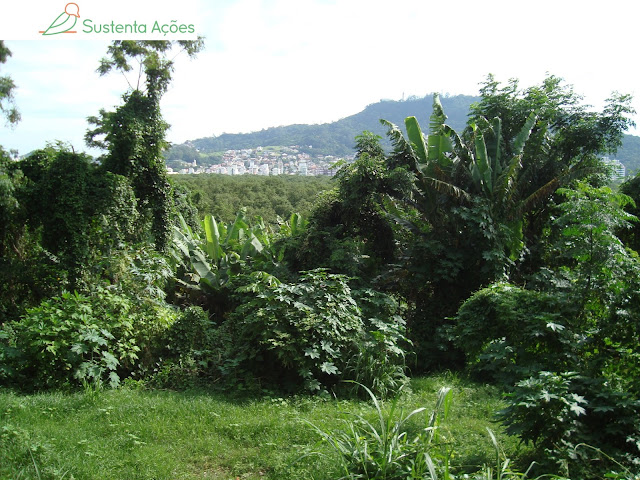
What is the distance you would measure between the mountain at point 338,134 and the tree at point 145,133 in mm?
18517

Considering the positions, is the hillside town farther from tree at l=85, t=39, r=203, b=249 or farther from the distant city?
tree at l=85, t=39, r=203, b=249

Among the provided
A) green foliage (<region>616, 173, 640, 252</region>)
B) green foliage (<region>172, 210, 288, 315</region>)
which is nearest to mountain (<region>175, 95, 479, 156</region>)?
green foliage (<region>616, 173, 640, 252</region>)

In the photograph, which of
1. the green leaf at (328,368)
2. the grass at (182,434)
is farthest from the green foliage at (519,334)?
the green leaf at (328,368)

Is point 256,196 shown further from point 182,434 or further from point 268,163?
point 182,434

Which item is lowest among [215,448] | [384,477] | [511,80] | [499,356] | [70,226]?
[215,448]

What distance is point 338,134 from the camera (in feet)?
189

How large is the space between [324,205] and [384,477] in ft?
19.6

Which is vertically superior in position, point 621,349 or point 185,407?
point 621,349

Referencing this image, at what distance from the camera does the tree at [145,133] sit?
897 cm

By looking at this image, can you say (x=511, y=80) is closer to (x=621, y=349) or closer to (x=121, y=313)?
(x=621, y=349)

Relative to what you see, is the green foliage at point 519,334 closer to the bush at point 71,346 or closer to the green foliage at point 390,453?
the green foliage at point 390,453

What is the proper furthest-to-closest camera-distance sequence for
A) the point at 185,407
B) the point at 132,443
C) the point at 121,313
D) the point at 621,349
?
the point at 121,313 → the point at 185,407 → the point at 132,443 → the point at 621,349

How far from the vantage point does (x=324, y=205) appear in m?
8.53

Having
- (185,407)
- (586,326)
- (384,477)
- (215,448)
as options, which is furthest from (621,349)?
(185,407)
